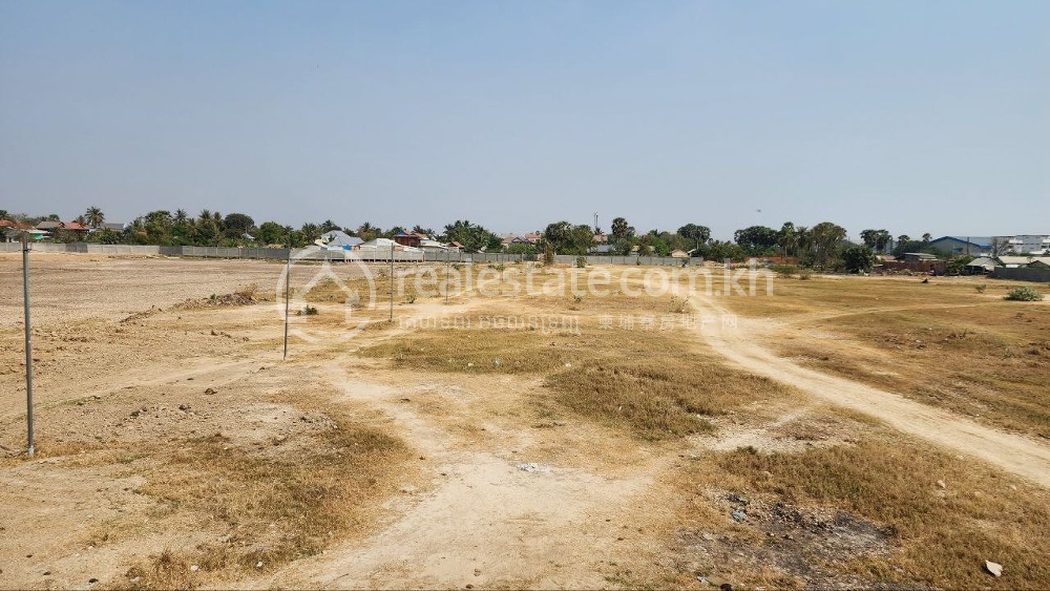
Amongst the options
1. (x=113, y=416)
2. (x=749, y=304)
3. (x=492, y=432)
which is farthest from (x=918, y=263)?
(x=113, y=416)

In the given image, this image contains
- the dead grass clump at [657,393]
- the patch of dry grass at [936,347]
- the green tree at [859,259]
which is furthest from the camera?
the green tree at [859,259]

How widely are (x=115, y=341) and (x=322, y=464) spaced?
13863 mm

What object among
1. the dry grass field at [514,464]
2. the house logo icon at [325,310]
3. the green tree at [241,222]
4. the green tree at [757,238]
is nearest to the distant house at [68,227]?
the green tree at [241,222]

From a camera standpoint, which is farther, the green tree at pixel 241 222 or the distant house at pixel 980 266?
the green tree at pixel 241 222

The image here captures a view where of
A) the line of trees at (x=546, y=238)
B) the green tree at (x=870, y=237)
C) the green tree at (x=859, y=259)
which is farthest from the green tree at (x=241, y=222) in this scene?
the green tree at (x=870, y=237)

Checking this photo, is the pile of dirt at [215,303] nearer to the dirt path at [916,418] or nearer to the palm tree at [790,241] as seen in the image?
the dirt path at [916,418]

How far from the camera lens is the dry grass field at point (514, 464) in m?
Answer: 6.41

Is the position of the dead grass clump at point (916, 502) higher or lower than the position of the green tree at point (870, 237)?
lower

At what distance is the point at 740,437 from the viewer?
1115cm

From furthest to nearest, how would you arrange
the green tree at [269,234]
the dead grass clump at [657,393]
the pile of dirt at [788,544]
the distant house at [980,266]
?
1. the green tree at [269,234]
2. the distant house at [980,266]
3. the dead grass clump at [657,393]
4. the pile of dirt at [788,544]

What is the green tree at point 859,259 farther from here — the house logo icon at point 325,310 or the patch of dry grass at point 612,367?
the house logo icon at point 325,310

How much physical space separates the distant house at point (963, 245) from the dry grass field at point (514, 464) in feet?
549

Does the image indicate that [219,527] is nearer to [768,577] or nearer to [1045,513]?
[768,577]

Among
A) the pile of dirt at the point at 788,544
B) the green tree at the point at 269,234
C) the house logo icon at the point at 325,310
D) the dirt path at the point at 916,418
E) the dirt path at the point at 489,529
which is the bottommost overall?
the pile of dirt at the point at 788,544
